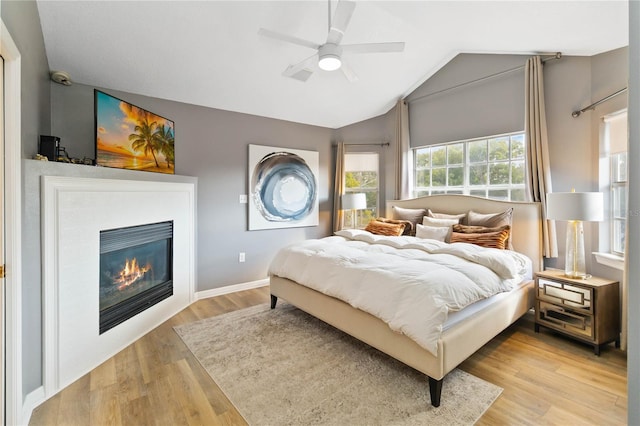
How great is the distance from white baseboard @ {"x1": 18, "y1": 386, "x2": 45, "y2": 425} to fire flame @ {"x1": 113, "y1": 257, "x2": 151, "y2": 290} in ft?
3.09

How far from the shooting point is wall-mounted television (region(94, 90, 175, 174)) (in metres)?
2.71

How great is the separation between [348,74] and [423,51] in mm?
1525

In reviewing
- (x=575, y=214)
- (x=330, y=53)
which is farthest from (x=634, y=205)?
(x=575, y=214)

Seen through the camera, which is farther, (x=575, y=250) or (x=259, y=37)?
(x=259, y=37)

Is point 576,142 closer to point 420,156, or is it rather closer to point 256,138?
point 420,156

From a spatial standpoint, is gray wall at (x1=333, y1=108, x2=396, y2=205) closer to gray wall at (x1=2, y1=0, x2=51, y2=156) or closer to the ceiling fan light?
the ceiling fan light

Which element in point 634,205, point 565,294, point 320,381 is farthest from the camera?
point 565,294

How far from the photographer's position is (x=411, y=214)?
4.20 metres

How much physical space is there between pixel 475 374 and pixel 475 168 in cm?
277

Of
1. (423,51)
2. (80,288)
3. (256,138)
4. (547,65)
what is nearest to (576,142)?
(547,65)

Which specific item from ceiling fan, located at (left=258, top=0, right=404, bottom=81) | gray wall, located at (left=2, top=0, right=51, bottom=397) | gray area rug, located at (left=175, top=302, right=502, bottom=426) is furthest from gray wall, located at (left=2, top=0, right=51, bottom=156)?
gray area rug, located at (left=175, top=302, right=502, bottom=426)

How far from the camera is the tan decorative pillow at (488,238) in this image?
302 cm

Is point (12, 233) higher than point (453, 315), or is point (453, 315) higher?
point (12, 233)

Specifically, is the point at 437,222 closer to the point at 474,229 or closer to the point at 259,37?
the point at 474,229
